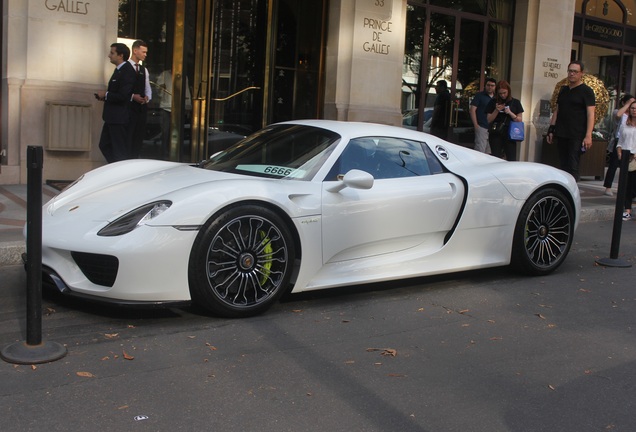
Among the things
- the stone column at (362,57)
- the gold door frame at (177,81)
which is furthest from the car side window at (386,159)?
the stone column at (362,57)

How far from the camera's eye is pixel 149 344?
4.19 meters

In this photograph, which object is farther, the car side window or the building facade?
the building facade

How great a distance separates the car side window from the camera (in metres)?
5.35

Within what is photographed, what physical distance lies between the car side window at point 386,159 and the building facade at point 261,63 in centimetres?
560

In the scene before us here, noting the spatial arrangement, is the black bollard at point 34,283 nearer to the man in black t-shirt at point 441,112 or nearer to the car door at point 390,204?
the car door at point 390,204

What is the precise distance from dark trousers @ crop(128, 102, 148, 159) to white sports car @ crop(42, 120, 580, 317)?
345 cm

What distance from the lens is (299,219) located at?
191 inches

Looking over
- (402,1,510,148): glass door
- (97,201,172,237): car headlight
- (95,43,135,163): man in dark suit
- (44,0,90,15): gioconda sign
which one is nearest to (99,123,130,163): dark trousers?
(95,43,135,163): man in dark suit

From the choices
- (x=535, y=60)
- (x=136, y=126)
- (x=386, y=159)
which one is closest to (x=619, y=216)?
(x=386, y=159)

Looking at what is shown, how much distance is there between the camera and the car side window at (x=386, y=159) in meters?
5.35

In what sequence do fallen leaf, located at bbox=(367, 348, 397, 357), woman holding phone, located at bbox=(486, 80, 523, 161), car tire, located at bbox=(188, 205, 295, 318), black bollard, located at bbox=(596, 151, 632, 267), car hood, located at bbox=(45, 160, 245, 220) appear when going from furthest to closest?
woman holding phone, located at bbox=(486, 80, 523, 161) → black bollard, located at bbox=(596, 151, 632, 267) → car hood, located at bbox=(45, 160, 245, 220) → car tire, located at bbox=(188, 205, 295, 318) → fallen leaf, located at bbox=(367, 348, 397, 357)

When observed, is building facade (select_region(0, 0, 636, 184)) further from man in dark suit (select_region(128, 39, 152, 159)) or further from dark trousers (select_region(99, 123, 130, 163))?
dark trousers (select_region(99, 123, 130, 163))

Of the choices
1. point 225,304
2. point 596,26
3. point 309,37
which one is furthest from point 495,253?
point 596,26

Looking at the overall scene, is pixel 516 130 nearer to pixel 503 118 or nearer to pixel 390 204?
pixel 503 118
